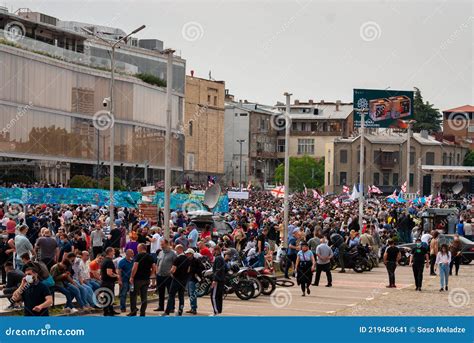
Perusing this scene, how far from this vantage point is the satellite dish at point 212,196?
5225cm

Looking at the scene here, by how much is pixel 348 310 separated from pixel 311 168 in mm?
126596

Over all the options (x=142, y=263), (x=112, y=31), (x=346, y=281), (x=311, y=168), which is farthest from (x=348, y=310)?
(x=311, y=168)

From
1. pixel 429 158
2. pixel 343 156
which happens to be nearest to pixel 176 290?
pixel 343 156

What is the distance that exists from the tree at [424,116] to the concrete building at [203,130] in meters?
43.8

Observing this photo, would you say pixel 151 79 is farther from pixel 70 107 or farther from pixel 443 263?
pixel 443 263

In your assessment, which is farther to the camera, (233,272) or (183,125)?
(183,125)

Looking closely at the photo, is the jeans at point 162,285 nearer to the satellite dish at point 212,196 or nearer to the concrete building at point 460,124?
the satellite dish at point 212,196

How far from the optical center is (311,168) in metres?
153

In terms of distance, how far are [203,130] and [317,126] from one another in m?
39.6

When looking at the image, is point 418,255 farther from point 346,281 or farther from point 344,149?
point 344,149

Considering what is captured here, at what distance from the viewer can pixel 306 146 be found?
167 m

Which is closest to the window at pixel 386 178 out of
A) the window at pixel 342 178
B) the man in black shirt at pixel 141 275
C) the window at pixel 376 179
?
the window at pixel 376 179

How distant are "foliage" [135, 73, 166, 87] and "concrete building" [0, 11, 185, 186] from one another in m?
0.69

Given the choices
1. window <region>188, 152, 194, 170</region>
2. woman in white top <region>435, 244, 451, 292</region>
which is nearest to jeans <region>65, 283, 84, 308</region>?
woman in white top <region>435, 244, 451, 292</region>
